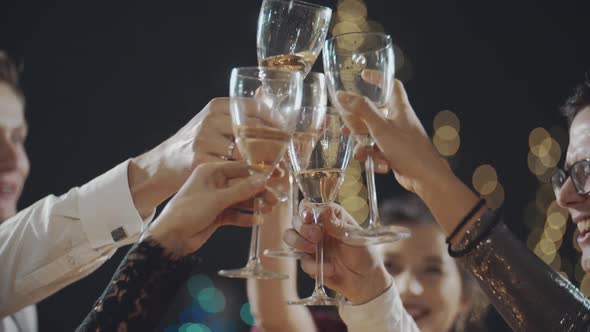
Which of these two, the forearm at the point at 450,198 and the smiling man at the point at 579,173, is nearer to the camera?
the forearm at the point at 450,198

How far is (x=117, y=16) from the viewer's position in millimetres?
3924

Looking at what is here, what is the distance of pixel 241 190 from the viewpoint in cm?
95

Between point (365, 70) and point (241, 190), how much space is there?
0.87ft

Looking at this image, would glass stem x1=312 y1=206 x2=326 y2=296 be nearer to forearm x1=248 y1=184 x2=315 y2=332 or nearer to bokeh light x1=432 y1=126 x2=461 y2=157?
forearm x1=248 y1=184 x2=315 y2=332

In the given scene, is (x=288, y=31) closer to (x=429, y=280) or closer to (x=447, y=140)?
(x=429, y=280)

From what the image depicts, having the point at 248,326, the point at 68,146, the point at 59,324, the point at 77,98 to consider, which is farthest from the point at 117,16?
the point at 248,326

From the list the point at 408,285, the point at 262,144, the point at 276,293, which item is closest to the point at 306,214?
the point at 262,144

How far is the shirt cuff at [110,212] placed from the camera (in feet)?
4.39

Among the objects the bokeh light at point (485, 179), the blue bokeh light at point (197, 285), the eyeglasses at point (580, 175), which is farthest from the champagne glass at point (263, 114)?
the bokeh light at point (485, 179)

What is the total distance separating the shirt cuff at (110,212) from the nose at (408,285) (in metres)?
1.34

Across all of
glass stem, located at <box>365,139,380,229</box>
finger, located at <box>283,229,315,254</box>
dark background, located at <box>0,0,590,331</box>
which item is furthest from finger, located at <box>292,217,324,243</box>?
dark background, located at <box>0,0,590,331</box>

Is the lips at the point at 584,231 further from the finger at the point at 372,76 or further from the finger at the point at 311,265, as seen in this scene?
the finger at the point at 372,76

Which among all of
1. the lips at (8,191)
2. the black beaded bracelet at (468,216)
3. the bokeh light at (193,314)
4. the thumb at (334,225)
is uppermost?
the black beaded bracelet at (468,216)

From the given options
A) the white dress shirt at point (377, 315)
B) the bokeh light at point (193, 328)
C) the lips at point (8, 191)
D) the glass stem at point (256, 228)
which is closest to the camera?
the glass stem at point (256, 228)
